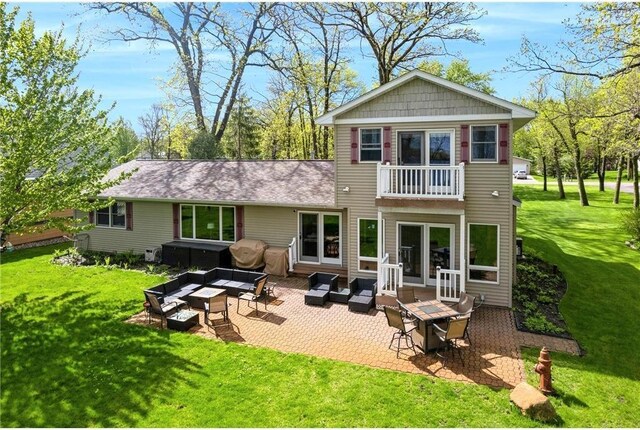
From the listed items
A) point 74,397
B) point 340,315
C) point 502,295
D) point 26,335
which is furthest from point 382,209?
point 26,335

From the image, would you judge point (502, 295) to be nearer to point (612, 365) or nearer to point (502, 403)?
point (612, 365)

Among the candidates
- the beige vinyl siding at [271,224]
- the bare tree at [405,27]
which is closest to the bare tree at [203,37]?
the bare tree at [405,27]

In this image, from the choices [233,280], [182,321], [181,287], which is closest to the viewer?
[182,321]

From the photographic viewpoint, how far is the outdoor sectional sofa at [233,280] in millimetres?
13258

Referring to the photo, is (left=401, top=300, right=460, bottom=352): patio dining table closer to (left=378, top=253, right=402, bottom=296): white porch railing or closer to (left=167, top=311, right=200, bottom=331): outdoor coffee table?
(left=378, top=253, right=402, bottom=296): white porch railing

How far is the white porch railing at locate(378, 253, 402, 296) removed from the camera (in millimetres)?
12334

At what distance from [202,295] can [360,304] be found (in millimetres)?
4658

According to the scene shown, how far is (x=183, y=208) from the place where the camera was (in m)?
17.9

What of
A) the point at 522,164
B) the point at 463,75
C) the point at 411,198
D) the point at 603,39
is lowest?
the point at 411,198

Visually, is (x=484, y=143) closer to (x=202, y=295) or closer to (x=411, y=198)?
(x=411, y=198)

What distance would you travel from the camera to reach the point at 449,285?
485 inches

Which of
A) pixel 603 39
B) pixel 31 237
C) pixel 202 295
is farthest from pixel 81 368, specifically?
pixel 603 39

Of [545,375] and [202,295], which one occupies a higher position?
[202,295]

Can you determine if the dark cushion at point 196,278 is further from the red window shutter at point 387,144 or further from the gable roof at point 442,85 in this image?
the red window shutter at point 387,144
